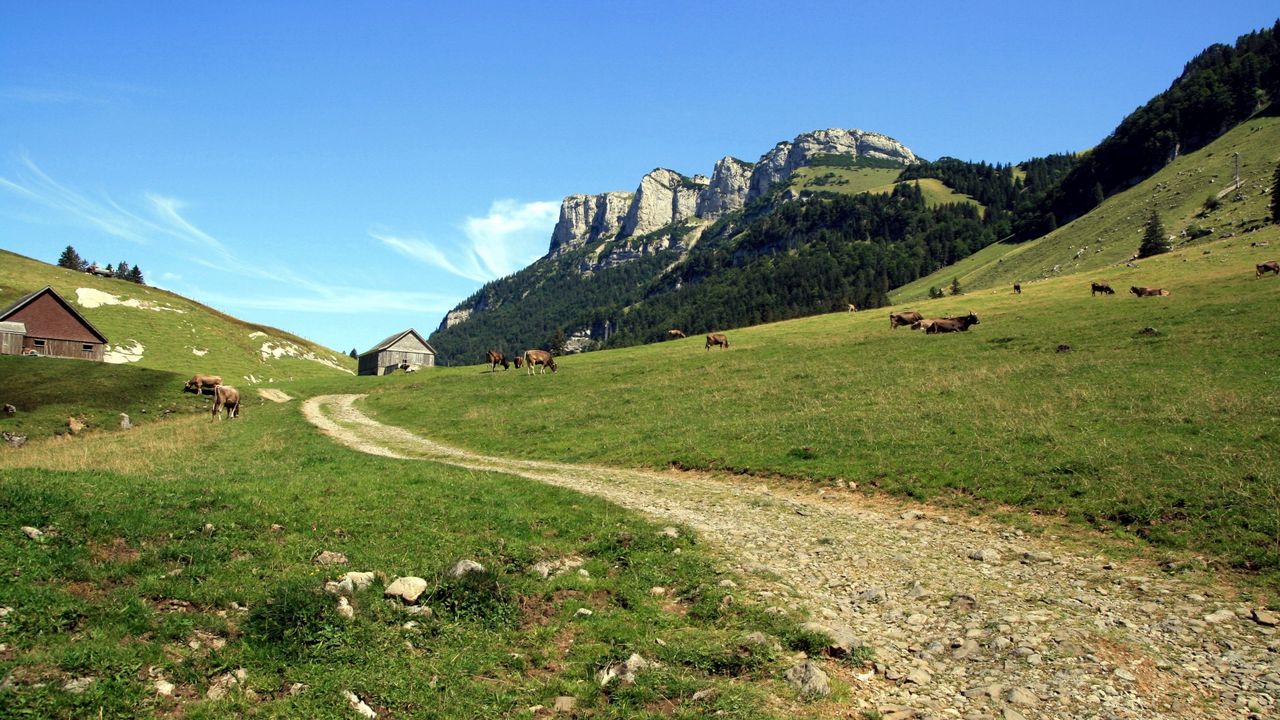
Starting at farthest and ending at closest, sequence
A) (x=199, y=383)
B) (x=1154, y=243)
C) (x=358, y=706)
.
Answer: (x=1154, y=243) → (x=199, y=383) → (x=358, y=706)

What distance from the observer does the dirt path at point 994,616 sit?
7.58 meters

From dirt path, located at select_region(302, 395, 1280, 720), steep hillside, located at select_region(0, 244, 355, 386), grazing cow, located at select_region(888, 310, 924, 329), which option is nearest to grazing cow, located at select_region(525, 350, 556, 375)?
grazing cow, located at select_region(888, 310, 924, 329)

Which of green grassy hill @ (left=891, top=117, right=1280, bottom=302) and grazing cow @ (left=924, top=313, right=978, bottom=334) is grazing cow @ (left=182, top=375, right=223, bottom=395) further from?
green grassy hill @ (left=891, top=117, right=1280, bottom=302)

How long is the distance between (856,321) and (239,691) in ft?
234

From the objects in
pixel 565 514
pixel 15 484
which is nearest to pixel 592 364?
pixel 565 514

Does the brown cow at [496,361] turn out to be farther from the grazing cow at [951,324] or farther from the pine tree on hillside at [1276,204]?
the pine tree on hillside at [1276,204]

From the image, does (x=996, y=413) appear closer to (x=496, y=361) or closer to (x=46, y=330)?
(x=496, y=361)

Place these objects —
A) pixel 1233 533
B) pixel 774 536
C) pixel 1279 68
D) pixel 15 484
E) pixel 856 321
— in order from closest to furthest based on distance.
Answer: pixel 15 484
pixel 1233 533
pixel 774 536
pixel 856 321
pixel 1279 68

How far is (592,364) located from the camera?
6169cm

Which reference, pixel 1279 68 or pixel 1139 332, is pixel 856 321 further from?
pixel 1279 68

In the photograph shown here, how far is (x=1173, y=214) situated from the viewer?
12788cm

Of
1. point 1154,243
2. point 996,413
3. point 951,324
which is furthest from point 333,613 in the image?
point 1154,243

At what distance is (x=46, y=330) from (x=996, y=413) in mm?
87297

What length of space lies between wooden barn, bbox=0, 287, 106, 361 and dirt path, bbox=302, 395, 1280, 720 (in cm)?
7918
